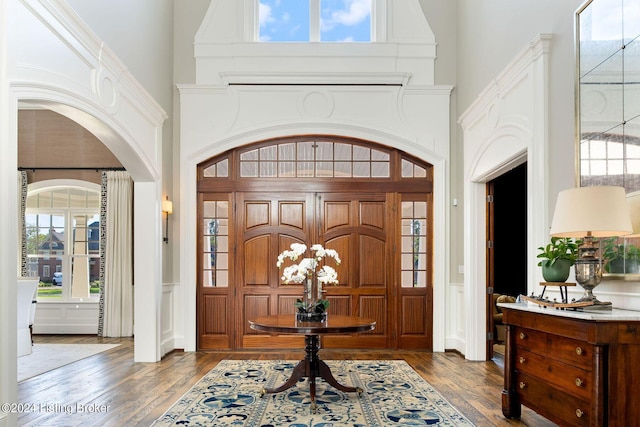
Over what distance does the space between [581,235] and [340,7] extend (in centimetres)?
559

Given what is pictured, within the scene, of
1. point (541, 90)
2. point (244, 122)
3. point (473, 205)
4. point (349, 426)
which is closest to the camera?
point (349, 426)

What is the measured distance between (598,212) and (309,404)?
8.99ft

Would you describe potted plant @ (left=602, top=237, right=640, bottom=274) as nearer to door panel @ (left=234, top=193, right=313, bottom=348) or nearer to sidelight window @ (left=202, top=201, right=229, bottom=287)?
door panel @ (left=234, top=193, right=313, bottom=348)

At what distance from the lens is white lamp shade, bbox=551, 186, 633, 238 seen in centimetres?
324

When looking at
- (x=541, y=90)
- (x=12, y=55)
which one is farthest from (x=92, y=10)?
(x=541, y=90)

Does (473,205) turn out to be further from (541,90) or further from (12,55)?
(12,55)

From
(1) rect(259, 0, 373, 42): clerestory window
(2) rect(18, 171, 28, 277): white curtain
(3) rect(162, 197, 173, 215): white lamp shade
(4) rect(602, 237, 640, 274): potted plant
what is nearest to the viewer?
(4) rect(602, 237, 640, 274): potted plant

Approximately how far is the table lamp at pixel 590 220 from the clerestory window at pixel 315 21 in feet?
17.0

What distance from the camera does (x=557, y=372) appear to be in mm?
3568

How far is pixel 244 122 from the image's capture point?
7.76 meters

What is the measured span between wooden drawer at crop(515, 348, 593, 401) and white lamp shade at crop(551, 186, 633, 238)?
32.1 inches

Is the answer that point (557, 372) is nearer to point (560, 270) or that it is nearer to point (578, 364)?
point (578, 364)

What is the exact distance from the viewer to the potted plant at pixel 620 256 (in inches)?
135

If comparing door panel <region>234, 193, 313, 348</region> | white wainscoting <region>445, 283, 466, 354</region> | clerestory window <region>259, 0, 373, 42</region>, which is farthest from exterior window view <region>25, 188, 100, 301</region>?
white wainscoting <region>445, 283, 466, 354</region>
